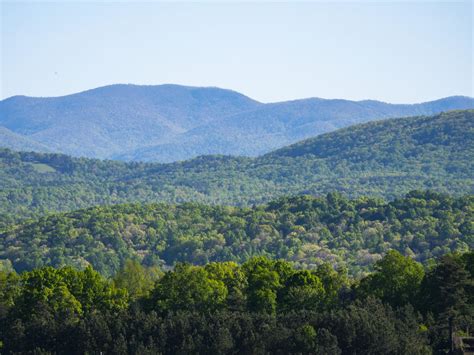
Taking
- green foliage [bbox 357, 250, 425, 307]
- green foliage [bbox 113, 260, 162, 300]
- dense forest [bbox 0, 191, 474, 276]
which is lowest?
dense forest [bbox 0, 191, 474, 276]

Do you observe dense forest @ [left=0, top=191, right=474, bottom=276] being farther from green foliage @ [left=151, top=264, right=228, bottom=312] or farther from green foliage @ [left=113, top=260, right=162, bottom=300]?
green foliage @ [left=151, top=264, right=228, bottom=312]

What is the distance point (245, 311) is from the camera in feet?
323

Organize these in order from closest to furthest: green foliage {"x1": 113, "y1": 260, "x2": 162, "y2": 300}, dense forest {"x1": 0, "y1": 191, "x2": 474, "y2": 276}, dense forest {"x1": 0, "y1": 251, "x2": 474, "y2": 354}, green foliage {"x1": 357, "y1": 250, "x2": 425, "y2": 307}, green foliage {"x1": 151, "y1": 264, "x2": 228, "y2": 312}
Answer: dense forest {"x1": 0, "y1": 251, "x2": 474, "y2": 354} → green foliage {"x1": 357, "y1": 250, "x2": 425, "y2": 307} → green foliage {"x1": 151, "y1": 264, "x2": 228, "y2": 312} → green foliage {"x1": 113, "y1": 260, "x2": 162, "y2": 300} → dense forest {"x1": 0, "y1": 191, "x2": 474, "y2": 276}

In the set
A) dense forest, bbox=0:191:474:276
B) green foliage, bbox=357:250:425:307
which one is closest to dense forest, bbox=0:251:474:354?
green foliage, bbox=357:250:425:307

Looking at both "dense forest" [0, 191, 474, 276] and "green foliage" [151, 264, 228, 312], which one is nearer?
"green foliage" [151, 264, 228, 312]

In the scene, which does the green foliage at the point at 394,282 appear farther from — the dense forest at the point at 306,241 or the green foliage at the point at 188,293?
the dense forest at the point at 306,241

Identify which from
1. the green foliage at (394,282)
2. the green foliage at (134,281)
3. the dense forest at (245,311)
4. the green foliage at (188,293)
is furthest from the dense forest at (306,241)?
the green foliage at (188,293)

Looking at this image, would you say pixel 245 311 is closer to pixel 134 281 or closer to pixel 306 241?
pixel 134 281

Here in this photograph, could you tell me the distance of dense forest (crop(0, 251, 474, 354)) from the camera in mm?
86500

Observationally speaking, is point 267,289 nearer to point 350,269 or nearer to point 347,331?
point 347,331

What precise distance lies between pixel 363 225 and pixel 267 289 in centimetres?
8677

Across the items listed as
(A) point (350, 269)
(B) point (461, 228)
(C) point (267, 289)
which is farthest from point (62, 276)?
(B) point (461, 228)

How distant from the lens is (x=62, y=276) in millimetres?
101312

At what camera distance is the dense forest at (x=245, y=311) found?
3406 inches
